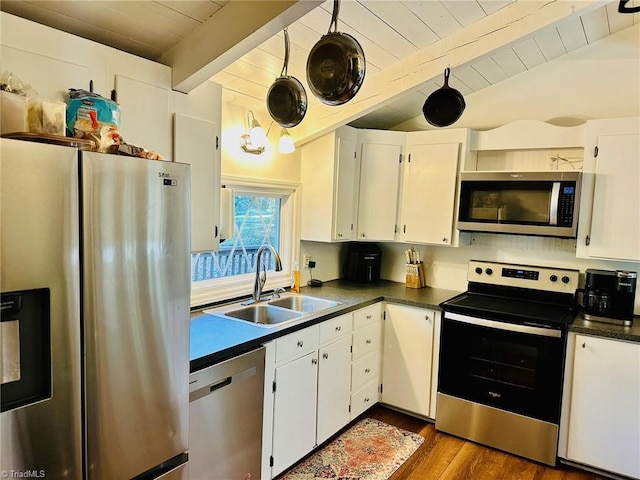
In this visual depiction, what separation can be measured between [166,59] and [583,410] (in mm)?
3012

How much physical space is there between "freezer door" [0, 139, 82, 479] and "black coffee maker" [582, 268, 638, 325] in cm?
281

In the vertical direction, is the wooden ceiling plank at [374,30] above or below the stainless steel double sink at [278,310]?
above

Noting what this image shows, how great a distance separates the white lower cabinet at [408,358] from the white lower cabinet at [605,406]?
0.89 metres

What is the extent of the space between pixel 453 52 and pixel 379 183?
3.93 ft

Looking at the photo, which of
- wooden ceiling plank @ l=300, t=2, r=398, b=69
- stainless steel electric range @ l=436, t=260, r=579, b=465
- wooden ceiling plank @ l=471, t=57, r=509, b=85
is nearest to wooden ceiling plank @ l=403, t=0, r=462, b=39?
wooden ceiling plank @ l=300, t=2, r=398, b=69

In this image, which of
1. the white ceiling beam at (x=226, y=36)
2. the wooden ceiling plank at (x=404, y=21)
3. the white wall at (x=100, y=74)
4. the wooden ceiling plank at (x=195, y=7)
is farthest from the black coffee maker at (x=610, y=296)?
the wooden ceiling plank at (x=195, y=7)

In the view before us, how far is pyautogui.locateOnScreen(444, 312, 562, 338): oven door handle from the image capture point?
254cm

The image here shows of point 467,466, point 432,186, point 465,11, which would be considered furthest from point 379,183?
point 467,466

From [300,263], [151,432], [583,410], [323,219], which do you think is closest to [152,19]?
[151,432]

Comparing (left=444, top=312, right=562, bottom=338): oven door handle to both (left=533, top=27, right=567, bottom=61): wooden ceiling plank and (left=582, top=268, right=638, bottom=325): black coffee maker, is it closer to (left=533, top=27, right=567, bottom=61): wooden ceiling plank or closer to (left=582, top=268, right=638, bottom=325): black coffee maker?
(left=582, top=268, right=638, bottom=325): black coffee maker

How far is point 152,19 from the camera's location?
171cm

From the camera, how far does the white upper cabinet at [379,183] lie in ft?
11.0

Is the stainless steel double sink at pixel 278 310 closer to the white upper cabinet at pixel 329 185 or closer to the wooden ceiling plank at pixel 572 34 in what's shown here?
the white upper cabinet at pixel 329 185

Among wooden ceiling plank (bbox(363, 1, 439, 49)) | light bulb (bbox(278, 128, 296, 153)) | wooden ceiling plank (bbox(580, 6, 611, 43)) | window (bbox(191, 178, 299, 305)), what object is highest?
wooden ceiling plank (bbox(580, 6, 611, 43))
